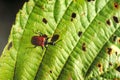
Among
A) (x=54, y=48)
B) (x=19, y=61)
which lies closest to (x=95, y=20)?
(x=54, y=48)

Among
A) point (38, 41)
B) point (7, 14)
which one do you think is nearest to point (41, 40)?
point (38, 41)

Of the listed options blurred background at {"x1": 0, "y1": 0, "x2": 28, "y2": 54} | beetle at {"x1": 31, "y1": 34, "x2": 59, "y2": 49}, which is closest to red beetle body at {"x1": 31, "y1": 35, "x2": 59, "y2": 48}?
beetle at {"x1": 31, "y1": 34, "x2": 59, "y2": 49}

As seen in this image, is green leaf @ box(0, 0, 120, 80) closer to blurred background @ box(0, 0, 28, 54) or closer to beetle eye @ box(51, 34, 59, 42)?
beetle eye @ box(51, 34, 59, 42)

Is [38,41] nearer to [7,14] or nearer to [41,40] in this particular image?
[41,40]

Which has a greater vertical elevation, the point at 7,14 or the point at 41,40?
the point at 41,40

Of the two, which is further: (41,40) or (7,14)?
(7,14)

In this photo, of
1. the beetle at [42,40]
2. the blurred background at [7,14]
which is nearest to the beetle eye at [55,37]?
the beetle at [42,40]

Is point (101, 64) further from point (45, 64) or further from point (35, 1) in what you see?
point (35, 1)
